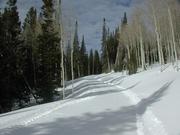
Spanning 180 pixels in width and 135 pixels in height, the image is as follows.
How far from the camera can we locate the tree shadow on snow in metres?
12.9

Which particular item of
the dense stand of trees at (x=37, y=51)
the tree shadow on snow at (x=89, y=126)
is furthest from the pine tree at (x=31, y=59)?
the tree shadow on snow at (x=89, y=126)

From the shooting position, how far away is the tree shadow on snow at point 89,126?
12883mm

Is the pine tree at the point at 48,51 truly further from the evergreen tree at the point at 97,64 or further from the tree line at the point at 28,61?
the evergreen tree at the point at 97,64

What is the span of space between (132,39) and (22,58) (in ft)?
146

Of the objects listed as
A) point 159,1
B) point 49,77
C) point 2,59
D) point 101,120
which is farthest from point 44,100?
point 101,120

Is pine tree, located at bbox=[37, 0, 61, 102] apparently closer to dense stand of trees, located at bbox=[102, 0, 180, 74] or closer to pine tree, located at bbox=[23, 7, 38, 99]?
pine tree, located at bbox=[23, 7, 38, 99]

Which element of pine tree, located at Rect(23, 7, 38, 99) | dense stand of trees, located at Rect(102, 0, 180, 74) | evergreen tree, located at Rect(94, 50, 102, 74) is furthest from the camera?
evergreen tree, located at Rect(94, 50, 102, 74)

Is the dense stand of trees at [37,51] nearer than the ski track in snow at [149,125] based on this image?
No

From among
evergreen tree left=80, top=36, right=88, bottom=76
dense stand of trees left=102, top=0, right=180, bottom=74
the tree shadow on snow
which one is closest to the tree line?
dense stand of trees left=102, top=0, right=180, bottom=74

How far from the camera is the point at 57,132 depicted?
13.0m

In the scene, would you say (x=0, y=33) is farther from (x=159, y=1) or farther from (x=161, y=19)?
(x=161, y=19)

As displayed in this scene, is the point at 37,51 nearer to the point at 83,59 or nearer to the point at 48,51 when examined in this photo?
the point at 48,51

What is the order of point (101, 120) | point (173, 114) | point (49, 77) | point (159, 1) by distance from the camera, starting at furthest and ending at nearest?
point (159, 1) < point (49, 77) < point (101, 120) < point (173, 114)

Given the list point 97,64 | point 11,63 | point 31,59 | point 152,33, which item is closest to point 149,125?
point 11,63
